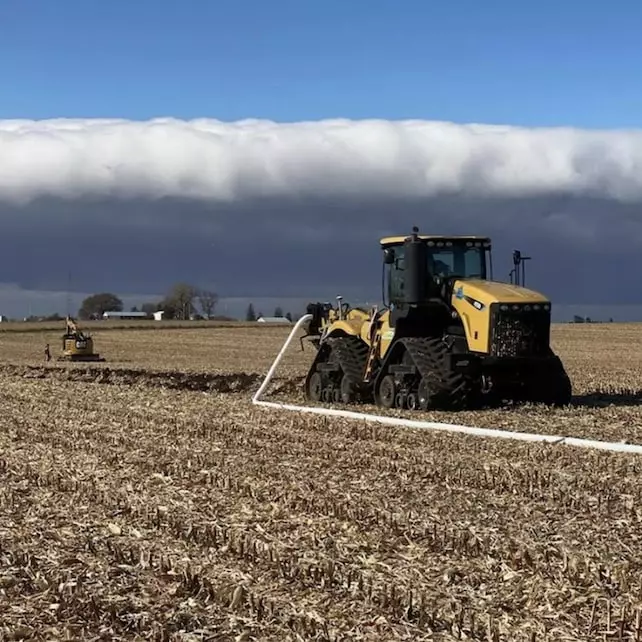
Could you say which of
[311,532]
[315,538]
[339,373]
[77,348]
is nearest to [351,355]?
[339,373]

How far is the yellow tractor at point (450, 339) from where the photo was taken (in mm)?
15312

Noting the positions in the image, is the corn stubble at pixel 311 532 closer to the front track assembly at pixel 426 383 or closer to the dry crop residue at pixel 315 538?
the dry crop residue at pixel 315 538

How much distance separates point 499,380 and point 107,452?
671 cm

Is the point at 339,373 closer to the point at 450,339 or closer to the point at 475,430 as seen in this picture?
the point at 450,339

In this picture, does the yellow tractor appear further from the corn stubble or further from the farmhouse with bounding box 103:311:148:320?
the farmhouse with bounding box 103:311:148:320

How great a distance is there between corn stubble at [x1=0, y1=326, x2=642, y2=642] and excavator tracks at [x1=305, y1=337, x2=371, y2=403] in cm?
338

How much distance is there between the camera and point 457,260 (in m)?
16.5

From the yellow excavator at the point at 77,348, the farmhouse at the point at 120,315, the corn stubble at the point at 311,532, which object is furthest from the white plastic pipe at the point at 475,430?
the farmhouse at the point at 120,315

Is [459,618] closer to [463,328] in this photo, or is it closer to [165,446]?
[165,446]

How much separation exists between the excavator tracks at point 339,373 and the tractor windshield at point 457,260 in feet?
7.93

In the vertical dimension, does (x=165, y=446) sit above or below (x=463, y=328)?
below

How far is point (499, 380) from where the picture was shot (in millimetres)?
16031

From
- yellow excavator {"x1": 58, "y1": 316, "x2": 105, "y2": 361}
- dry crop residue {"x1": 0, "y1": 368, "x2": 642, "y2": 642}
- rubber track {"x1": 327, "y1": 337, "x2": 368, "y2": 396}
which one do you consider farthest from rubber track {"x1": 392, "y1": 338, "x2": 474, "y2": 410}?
yellow excavator {"x1": 58, "y1": 316, "x2": 105, "y2": 361}

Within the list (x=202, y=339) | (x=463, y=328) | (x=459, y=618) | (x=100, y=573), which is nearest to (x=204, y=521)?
(x=100, y=573)
